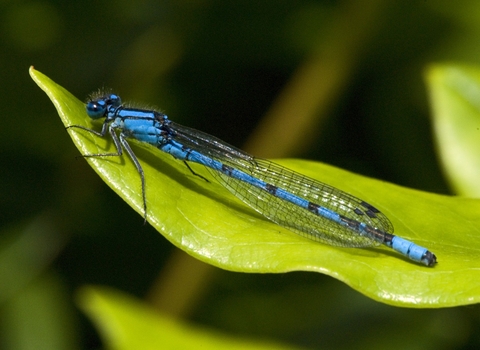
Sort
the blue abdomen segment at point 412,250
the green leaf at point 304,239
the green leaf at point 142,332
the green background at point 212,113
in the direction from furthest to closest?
the green background at point 212,113
the green leaf at point 142,332
the blue abdomen segment at point 412,250
the green leaf at point 304,239

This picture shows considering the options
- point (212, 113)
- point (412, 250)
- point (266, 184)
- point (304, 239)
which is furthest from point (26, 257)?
point (412, 250)

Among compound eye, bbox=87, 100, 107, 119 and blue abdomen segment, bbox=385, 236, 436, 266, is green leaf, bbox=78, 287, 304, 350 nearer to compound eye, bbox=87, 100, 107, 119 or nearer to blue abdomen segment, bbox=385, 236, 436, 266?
blue abdomen segment, bbox=385, 236, 436, 266

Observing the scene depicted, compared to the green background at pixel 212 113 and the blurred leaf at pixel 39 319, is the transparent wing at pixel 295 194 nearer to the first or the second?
the green background at pixel 212 113

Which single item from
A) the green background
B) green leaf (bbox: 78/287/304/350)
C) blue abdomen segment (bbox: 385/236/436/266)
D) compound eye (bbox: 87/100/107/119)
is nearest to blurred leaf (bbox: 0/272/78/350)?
the green background

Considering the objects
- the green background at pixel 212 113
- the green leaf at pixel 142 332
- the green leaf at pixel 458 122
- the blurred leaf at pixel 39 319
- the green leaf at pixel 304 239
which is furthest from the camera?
the green background at pixel 212 113

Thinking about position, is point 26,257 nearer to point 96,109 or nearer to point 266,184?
point 96,109

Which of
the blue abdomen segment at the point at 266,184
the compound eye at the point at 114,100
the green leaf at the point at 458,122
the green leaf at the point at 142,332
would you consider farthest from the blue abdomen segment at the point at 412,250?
the compound eye at the point at 114,100

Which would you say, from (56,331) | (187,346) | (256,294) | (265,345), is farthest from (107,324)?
(256,294)

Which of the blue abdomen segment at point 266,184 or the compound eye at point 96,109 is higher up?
the blue abdomen segment at point 266,184
